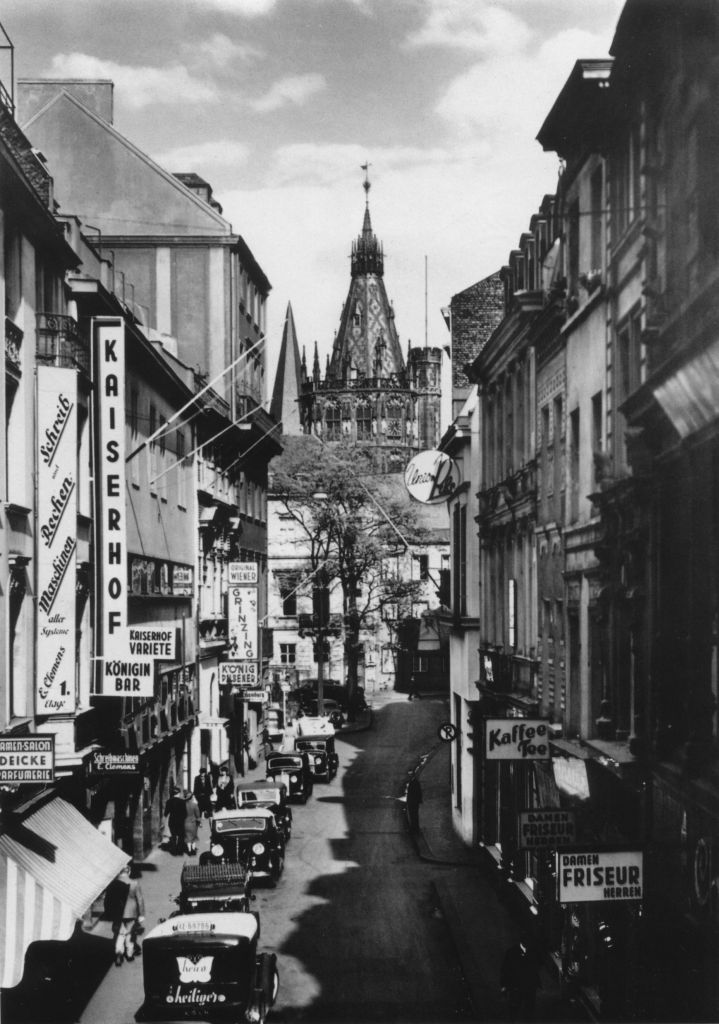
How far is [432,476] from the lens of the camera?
39656 millimetres

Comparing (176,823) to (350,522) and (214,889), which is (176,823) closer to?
(214,889)

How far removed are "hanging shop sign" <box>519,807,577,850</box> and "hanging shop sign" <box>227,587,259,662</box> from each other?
85.0 ft

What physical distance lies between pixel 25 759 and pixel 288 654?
75.9m

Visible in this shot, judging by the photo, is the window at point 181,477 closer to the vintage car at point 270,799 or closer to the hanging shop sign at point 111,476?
the vintage car at point 270,799

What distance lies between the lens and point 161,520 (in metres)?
39.0

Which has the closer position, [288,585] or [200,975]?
[200,975]

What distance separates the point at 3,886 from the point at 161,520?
793 inches

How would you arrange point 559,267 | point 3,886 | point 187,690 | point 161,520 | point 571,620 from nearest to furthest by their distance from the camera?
point 3,886, point 571,620, point 559,267, point 161,520, point 187,690

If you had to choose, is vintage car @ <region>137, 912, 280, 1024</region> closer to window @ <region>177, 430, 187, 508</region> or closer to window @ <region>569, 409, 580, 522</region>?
window @ <region>569, 409, 580, 522</region>

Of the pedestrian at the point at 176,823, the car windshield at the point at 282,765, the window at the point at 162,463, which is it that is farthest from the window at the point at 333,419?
the pedestrian at the point at 176,823

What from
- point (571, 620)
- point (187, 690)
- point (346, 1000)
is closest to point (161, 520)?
point (187, 690)

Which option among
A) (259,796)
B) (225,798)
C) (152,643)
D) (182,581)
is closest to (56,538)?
(152,643)

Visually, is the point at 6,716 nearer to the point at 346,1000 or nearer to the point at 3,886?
the point at 3,886

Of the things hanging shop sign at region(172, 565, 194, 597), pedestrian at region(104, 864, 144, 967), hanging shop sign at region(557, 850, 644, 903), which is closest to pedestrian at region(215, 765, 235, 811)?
hanging shop sign at region(172, 565, 194, 597)
